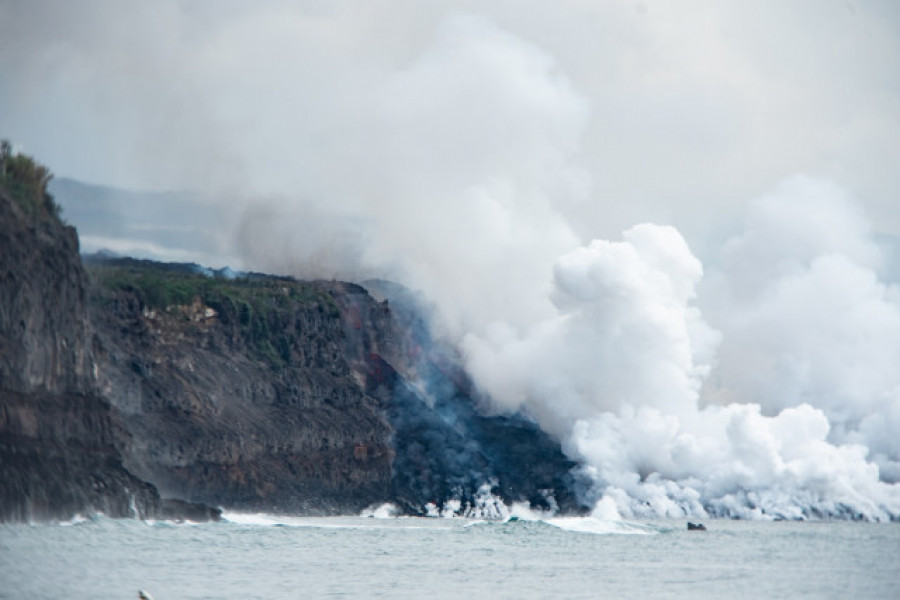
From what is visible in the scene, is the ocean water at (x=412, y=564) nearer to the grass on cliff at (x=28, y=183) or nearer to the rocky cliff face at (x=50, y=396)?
the rocky cliff face at (x=50, y=396)

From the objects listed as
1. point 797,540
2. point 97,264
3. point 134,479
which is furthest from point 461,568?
point 97,264

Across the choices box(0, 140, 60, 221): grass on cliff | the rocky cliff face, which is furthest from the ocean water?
box(0, 140, 60, 221): grass on cliff

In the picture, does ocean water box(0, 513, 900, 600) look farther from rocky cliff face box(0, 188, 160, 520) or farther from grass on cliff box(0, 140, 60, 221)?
grass on cliff box(0, 140, 60, 221)

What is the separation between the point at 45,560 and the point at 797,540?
3240 inches

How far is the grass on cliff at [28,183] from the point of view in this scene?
12888 centimetres

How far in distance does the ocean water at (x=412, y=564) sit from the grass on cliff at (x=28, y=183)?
27786 mm

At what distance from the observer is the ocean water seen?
8006cm

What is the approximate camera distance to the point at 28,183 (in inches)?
5212

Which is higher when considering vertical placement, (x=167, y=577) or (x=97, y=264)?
Answer: (x=97, y=264)

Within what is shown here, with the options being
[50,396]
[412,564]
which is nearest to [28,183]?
[50,396]

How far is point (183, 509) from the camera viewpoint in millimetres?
150625

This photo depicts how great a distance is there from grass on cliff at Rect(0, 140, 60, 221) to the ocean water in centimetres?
2779

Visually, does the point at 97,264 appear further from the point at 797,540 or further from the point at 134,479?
the point at 797,540

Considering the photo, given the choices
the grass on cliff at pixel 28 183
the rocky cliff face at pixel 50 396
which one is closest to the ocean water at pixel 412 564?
the rocky cliff face at pixel 50 396
